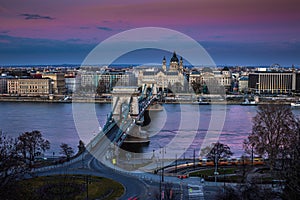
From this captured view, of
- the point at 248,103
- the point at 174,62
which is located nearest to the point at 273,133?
the point at 248,103

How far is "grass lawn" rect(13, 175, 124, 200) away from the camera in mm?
5448

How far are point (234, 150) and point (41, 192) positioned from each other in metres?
5.48

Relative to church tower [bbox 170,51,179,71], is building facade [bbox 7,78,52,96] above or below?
below

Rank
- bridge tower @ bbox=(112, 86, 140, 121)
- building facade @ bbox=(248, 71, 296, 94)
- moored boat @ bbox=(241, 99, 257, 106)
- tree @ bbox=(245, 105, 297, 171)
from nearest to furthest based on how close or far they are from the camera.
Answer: tree @ bbox=(245, 105, 297, 171) < bridge tower @ bbox=(112, 86, 140, 121) < moored boat @ bbox=(241, 99, 257, 106) < building facade @ bbox=(248, 71, 296, 94)

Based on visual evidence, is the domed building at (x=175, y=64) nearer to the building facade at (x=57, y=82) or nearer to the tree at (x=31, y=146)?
the building facade at (x=57, y=82)

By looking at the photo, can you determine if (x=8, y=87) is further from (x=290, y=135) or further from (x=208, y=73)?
(x=290, y=135)

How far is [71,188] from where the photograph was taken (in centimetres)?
593

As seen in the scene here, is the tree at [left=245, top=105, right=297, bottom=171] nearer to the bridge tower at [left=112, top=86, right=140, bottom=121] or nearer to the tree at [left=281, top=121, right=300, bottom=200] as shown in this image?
the tree at [left=281, top=121, right=300, bottom=200]

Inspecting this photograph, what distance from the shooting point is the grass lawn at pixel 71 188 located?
5448 millimetres

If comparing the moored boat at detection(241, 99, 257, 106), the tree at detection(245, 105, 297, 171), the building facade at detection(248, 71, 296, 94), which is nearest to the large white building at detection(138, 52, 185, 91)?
the building facade at detection(248, 71, 296, 94)

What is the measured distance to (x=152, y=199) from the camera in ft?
18.7

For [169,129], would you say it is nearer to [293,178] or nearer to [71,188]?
[71,188]

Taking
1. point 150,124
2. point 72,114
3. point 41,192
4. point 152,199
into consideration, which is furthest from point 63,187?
point 72,114

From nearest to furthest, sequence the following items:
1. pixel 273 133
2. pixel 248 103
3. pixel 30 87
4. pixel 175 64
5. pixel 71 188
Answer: pixel 71 188 → pixel 273 133 → pixel 248 103 → pixel 30 87 → pixel 175 64
